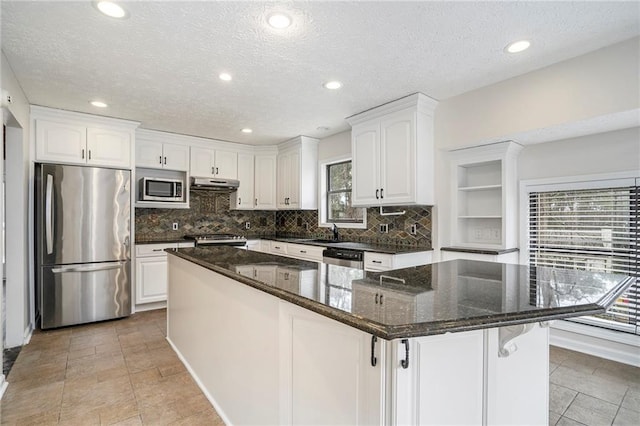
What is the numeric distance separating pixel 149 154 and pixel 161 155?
153mm

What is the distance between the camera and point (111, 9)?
1885mm

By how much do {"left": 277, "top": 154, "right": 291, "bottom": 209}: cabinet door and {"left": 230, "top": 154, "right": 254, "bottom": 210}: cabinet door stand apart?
1.51 feet

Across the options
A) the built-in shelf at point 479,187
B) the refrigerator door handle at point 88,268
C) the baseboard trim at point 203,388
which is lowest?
the baseboard trim at point 203,388

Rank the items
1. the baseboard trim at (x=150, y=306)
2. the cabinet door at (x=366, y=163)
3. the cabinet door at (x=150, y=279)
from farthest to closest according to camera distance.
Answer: the baseboard trim at (x=150, y=306)
the cabinet door at (x=150, y=279)
the cabinet door at (x=366, y=163)

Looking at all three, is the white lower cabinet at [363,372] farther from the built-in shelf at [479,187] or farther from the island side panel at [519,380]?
the built-in shelf at [479,187]

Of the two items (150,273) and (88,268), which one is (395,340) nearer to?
(88,268)

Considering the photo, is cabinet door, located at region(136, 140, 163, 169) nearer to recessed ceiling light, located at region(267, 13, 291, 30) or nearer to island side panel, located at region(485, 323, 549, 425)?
recessed ceiling light, located at region(267, 13, 291, 30)

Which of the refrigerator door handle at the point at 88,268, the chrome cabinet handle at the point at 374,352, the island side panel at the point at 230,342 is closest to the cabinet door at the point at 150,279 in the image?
the refrigerator door handle at the point at 88,268

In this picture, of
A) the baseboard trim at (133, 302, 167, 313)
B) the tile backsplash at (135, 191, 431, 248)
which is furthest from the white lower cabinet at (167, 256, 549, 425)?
the baseboard trim at (133, 302, 167, 313)

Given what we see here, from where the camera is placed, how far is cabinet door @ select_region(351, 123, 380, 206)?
3.68m

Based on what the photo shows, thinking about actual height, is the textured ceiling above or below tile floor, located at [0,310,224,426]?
above

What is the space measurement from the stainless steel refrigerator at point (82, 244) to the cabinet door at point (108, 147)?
18 centimetres

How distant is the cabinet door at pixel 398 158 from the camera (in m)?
3.35

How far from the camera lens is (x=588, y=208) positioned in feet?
9.78
